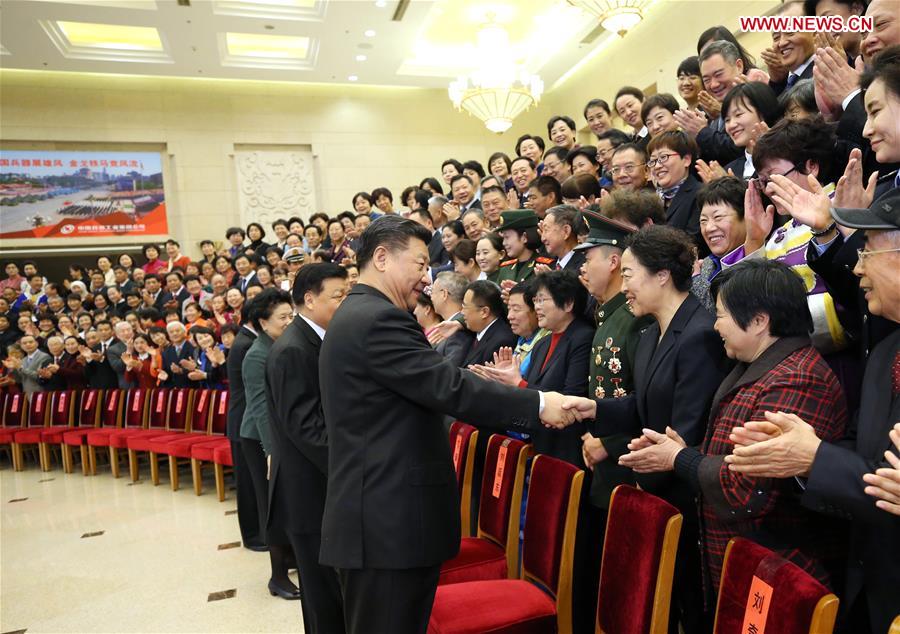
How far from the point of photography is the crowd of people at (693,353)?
1.20 m

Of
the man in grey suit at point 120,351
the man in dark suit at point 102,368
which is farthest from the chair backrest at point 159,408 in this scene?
the man in dark suit at point 102,368

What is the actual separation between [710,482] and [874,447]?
0.35 meters

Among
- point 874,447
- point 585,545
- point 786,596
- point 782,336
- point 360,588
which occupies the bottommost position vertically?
point 585,545

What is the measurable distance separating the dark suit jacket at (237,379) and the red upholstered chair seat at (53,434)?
3534mm

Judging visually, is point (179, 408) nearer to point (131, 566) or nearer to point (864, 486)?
Result: point (131, 566)

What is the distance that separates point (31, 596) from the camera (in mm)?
3332

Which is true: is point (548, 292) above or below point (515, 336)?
above

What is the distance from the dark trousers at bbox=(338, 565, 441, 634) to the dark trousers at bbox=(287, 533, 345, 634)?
2.04 feet

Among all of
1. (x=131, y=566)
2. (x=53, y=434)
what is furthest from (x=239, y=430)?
(x=53, y=434)

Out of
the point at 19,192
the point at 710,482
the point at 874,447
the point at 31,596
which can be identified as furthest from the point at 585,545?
the point at 19,192

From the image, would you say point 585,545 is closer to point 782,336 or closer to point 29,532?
point 782,336

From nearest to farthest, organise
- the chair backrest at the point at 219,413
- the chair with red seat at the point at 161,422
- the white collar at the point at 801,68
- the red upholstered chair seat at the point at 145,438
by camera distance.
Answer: the white collar at the point at 801,68
the chair backrest at the point at 219,413
the red upholstered chair seat at the point at 145,438
the chair with red seat at the point at 161,422

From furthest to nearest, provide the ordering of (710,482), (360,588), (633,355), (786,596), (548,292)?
1. (548,292)
2. (633,355)
3. (360,588)
4. (710,482)
5. (786,596)

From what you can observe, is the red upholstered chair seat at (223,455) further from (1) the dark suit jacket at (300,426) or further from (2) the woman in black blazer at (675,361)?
(2) the woman in black blazer at (675,361)
